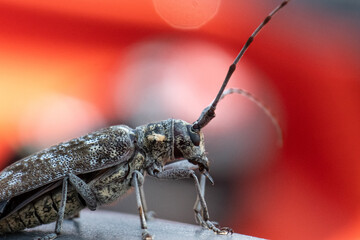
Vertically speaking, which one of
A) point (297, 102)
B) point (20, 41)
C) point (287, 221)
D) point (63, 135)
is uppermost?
point (20, 41)

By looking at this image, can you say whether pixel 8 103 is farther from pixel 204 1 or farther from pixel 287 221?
pixel 287 221

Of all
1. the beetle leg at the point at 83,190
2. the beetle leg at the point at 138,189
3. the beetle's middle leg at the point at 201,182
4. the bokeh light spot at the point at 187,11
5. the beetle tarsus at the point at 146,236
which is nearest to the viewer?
the beetle tarsus at the point at 146,236

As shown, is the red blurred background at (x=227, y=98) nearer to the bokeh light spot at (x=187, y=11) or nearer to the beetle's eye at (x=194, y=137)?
the bokeh light spot at (x=187, y=11)

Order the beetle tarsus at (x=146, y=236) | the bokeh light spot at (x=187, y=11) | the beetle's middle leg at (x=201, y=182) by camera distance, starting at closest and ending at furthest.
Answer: the beetle tarsus at (x=146, y=236)
the beetle's middle leg at (x=201, y=182)
the bokeh light spot at (x=187, y=11)

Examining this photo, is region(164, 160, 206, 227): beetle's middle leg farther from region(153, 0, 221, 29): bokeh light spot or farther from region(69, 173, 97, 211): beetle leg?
region(153, 0, 221, 29): bokeh light spot

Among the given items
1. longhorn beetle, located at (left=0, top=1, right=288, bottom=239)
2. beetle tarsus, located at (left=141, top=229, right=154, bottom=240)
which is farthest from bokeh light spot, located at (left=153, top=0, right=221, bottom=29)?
beetle tarsus, located at (left=141, top=229, right=154, bottom=240)

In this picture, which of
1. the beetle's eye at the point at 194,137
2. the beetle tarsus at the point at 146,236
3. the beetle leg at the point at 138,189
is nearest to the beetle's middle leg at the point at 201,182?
the beetle's eye at the point at 194,137

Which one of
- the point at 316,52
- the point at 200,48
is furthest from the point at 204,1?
the point at 316,52
